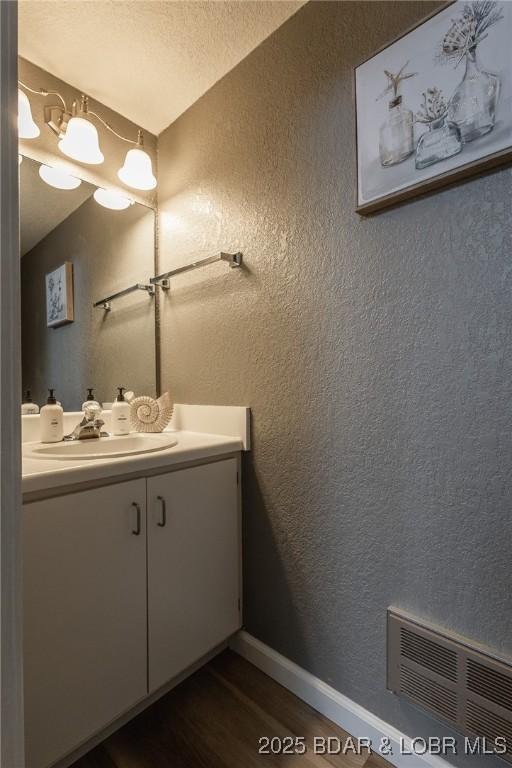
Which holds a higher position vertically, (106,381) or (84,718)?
(106,381)

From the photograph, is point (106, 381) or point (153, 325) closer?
point (106, 381)

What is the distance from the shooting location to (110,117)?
1.63 metres

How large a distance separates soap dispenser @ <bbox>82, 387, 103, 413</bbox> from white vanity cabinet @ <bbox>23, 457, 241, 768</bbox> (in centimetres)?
51

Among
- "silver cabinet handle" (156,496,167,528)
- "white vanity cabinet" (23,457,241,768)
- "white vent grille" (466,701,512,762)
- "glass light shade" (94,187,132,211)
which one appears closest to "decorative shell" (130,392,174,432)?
"white vanity cabinet" (23,457,241,768)

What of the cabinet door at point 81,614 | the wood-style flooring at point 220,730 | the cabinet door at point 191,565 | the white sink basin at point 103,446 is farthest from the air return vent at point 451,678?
the white sink basin at point 103,446

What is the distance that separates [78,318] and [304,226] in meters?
0.96

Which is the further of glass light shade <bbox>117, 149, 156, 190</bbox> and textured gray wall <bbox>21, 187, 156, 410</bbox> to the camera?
glass light shade <bbox>117, 149, 156, 190</bbox>

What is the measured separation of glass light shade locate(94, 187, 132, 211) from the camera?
1.59 metres

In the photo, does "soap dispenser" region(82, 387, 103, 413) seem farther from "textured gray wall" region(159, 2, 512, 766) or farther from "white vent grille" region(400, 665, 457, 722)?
"white vent grille" region(400, 665, 457, 722)

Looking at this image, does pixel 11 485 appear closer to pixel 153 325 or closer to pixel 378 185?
pixel 378 185

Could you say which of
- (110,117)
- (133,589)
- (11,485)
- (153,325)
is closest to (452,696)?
(133,589)

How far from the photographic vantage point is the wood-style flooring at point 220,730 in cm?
103

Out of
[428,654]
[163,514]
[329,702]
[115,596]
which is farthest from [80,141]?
[329,702]

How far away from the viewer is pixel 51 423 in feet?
4.36
